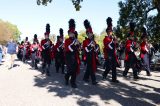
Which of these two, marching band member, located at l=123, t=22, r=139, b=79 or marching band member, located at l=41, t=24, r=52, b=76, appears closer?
marching band member, located at l=123, t=22, r=139, b=79

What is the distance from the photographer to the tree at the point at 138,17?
95.2ft

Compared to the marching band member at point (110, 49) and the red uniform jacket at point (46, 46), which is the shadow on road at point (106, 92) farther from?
the red uniform jacket at point (46, 46)

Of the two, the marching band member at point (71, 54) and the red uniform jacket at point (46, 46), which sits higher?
the red uniform jacket at point (46, 46)

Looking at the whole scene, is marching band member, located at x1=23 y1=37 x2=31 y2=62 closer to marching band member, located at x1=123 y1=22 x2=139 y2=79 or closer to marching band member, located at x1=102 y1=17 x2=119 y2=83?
marching band member, located at x1=123 y1=22 x2=139 y2=79

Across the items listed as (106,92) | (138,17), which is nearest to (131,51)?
(106,92)

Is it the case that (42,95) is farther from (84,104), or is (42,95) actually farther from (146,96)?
(146,96)

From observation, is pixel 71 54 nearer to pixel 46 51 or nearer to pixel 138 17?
pixel 46 51

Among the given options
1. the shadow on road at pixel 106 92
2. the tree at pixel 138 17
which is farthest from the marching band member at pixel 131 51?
the tree at pixel 138 17

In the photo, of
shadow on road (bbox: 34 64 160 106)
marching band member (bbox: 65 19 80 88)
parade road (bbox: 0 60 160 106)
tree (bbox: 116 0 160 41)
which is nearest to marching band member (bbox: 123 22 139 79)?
parade road (bbox: 0 60 160 106)

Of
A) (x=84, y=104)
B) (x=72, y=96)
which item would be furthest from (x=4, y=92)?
(x=84, y=104)

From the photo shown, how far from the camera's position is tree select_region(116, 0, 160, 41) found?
29028mm

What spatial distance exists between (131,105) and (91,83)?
457 centimetres

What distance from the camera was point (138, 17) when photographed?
2972 centimetres

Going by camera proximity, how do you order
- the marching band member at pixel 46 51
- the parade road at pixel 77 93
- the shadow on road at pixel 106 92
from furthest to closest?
the marching band member at pixel 46 51, the shadow on road at pixel 106 92, the parade road at pixel 77 93
